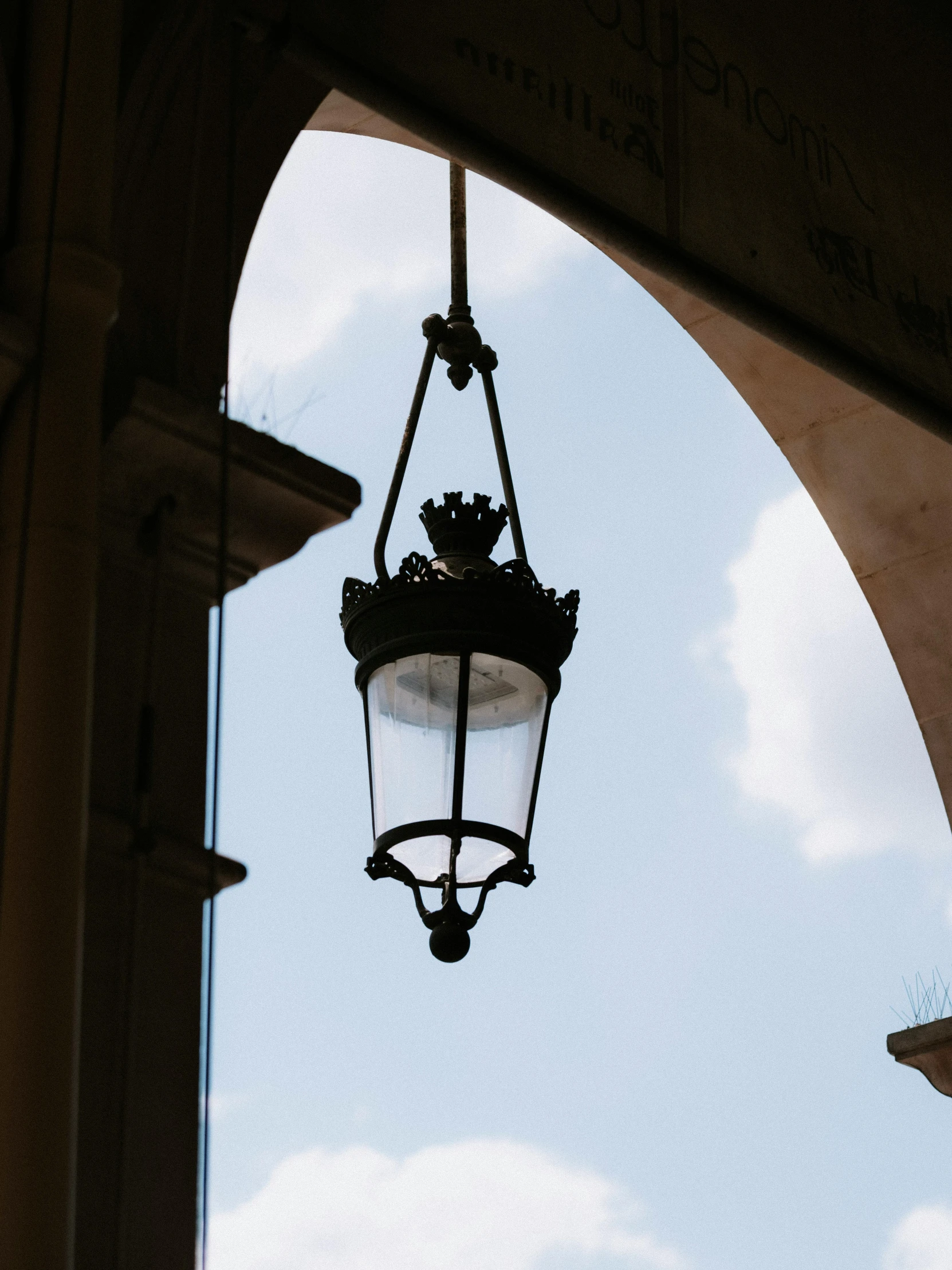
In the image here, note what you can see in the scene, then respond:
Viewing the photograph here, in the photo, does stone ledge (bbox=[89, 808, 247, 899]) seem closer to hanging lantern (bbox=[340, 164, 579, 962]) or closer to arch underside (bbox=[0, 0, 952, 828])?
arch underside (bbox=[0, 0, 952, 828])

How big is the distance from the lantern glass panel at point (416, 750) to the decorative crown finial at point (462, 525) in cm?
41

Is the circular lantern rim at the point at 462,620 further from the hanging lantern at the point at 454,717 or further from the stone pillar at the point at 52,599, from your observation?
the stone pillar at the point at 52,599

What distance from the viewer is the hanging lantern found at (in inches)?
160

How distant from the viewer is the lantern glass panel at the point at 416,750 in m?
4.09

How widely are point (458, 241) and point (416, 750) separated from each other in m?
1.45

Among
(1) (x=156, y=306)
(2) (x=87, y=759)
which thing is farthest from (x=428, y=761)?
(2) (x=87, y=759)

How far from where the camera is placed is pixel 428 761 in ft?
13.5

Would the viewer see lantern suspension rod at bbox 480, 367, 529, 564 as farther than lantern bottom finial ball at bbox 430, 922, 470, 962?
Yes

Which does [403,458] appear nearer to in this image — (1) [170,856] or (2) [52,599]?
(1) [170,856]

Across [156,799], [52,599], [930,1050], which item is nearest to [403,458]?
[156,799]

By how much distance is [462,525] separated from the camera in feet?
14.9

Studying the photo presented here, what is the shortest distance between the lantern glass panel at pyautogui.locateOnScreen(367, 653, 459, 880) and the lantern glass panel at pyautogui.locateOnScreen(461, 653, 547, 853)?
0.13 ft

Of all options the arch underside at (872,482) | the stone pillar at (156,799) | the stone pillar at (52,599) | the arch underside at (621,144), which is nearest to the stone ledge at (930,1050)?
the arch underside at (872,482)

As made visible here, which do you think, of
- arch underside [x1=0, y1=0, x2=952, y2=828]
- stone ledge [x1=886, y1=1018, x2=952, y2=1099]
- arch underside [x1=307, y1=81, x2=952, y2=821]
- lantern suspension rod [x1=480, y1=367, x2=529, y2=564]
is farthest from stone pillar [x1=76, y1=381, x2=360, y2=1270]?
stone ledge [x1=886, y1=1018, x2=952, y2=1099]
